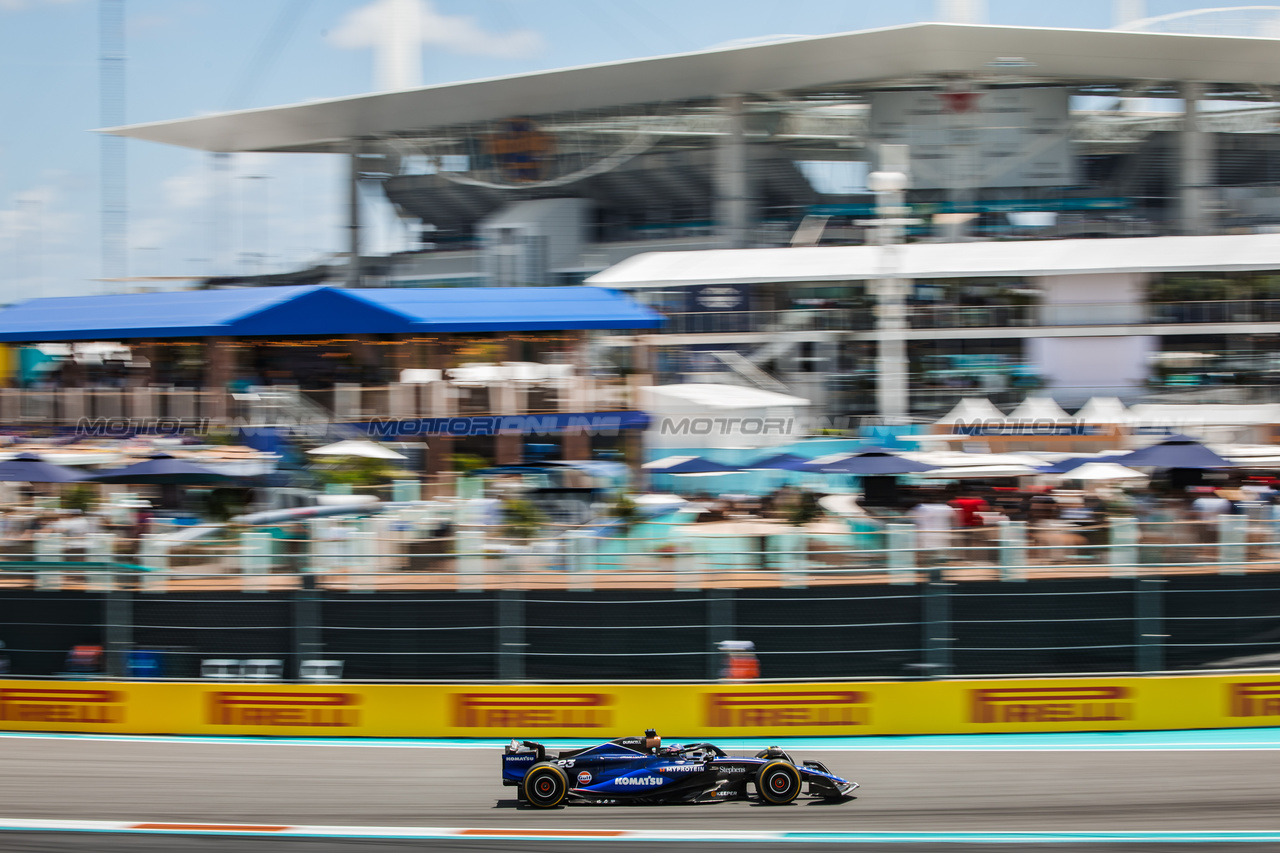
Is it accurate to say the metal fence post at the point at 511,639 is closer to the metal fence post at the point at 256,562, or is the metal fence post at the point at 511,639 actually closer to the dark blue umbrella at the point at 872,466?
the metal fence post at the point at 256,562

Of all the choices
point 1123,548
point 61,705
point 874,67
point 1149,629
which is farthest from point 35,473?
point 874,67

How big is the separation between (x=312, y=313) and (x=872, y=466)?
9646 mm

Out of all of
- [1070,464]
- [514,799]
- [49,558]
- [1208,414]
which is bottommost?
[514,799]

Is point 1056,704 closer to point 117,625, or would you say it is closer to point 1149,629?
point 1149,629

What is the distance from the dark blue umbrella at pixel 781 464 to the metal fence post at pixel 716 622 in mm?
6379

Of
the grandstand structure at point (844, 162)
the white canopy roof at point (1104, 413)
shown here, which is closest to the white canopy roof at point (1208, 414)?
the white canopy roof at point (1104, 413)

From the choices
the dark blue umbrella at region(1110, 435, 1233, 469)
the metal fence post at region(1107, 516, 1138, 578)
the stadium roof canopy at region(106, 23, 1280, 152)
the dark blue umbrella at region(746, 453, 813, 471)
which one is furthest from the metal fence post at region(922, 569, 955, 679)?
the stadium roof canopy at region(106, 23, 1280, 152)

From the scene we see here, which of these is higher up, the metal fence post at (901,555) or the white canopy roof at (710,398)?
the white canopy roof at (710,398)

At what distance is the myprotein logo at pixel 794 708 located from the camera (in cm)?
1061

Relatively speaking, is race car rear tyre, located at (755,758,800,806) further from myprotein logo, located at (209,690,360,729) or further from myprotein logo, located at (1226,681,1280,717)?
myprotein logo, located at (1226,681,1280,717)

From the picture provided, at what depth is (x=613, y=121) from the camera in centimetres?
3662

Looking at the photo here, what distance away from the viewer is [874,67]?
32625 mm

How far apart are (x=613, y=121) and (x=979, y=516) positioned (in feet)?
80.2

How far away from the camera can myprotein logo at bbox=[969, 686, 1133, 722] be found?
10.5 metres
